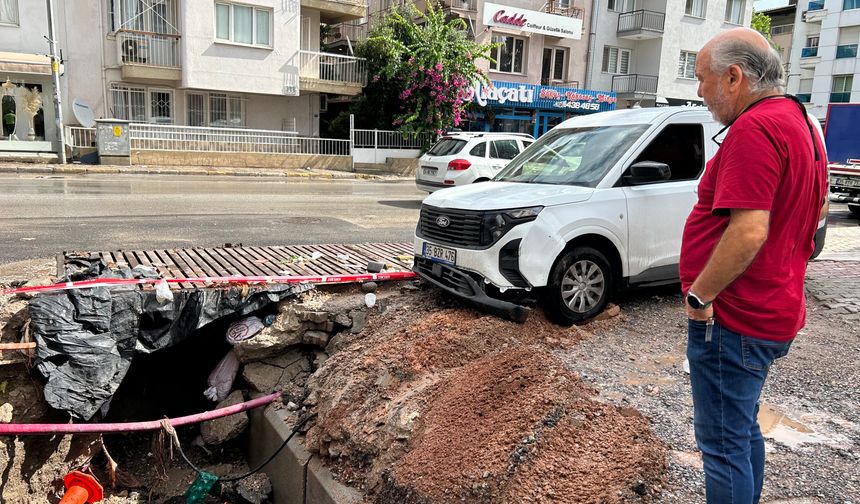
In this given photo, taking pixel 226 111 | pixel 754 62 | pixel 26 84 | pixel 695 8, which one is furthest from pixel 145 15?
pixel 695 8

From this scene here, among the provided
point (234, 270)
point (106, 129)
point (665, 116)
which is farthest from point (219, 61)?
point (665, 116)

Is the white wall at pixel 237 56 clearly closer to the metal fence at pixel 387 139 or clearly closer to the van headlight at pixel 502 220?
the metal fence at pixel 387 139

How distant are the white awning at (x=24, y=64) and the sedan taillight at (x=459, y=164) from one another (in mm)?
14754

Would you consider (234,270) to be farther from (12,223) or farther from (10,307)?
(12,223)

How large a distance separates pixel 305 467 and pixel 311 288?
207 cm

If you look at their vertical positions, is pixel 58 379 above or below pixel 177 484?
Result: above

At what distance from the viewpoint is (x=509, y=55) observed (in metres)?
31.5

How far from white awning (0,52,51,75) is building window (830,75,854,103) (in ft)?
162

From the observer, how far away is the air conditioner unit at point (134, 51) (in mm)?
22750

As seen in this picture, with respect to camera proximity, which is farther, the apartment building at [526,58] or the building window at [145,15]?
the apartment building at [526,58]

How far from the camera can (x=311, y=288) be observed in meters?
6.44

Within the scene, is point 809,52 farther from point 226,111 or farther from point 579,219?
point 579,219

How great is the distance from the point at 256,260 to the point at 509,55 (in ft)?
87.1

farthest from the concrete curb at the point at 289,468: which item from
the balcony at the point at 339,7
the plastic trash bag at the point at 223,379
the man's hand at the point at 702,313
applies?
the balcony at the point at 339,7
